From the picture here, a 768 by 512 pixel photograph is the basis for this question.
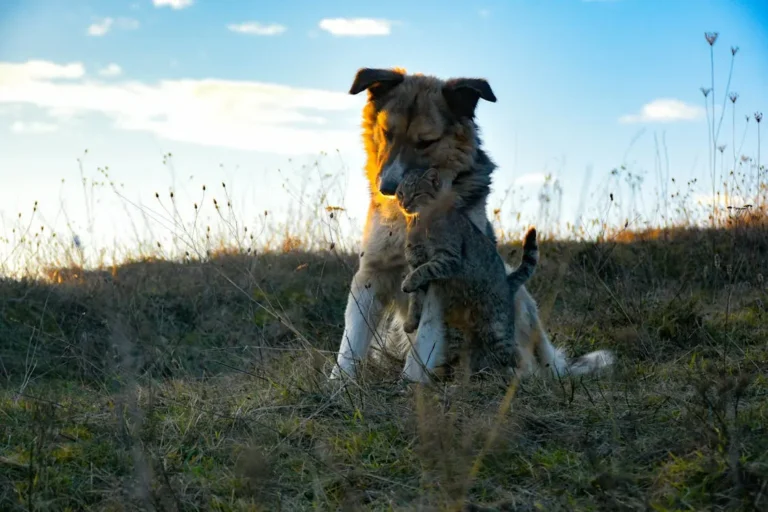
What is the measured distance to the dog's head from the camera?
5434mm

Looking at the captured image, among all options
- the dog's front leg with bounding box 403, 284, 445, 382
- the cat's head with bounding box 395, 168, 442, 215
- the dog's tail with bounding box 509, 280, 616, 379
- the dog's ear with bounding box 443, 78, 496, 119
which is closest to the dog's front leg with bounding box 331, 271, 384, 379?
the dog's front leg with bounding box 403, 284, 445, 382

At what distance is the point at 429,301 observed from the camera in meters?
5.11

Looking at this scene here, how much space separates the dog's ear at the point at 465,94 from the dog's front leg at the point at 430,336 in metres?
1.42

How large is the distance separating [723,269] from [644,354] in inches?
143

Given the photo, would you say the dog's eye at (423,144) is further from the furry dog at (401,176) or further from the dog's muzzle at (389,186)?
the dog's muzzle at (389,186)

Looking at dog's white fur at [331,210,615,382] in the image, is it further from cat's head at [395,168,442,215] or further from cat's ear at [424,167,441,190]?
cat's ear at [424,167,441,190]

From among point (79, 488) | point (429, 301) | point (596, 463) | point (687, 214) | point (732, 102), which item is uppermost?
point (732, 102)

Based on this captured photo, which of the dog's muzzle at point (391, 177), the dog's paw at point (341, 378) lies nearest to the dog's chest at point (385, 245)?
the dog's muzzle at point (391, 177)

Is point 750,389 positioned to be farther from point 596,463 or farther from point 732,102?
point 732,102

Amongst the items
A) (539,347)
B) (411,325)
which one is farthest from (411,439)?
(539,347)

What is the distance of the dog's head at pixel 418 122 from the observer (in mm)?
5434

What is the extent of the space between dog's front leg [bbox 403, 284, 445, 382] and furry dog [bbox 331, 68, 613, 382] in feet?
0.10

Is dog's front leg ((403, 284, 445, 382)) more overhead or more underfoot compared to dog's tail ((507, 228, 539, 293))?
more underfoot

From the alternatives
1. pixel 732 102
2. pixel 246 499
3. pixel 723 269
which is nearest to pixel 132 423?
pixel 246 499
